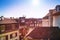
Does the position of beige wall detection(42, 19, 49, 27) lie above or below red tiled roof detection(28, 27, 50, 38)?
above

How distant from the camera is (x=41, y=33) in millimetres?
1498

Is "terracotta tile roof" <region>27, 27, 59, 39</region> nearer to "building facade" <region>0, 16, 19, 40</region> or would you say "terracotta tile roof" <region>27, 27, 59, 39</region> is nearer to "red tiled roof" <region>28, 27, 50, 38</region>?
"red tiled roof" <region>28, 27, 50, 38</region>

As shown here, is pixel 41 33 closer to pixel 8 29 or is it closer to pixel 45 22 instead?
pixel 45 22

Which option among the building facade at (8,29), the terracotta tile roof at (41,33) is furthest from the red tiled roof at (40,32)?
the building facade at (8,29)

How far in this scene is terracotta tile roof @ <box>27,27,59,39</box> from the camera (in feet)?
4.86

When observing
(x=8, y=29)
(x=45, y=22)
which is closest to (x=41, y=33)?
(x=45, y=22)

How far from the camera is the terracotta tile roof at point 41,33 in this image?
1480 mm

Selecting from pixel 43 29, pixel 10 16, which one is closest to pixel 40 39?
pixel 43 29

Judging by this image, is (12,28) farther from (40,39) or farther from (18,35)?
(40,39)

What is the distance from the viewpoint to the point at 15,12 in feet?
5.02

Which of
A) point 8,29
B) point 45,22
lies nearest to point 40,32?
point 45,22

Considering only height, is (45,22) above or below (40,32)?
above

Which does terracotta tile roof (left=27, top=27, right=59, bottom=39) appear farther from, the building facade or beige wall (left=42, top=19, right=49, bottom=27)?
the building facade

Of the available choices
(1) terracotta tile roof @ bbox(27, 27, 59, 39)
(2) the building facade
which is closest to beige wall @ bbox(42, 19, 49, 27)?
(1) terracotta tile roof @ bbox(27, 27, 59, 39)
